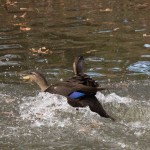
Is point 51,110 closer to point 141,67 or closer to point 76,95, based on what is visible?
point 76,95

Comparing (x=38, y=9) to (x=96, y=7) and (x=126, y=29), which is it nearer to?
(x=96, y=7)

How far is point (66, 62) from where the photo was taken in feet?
36.0

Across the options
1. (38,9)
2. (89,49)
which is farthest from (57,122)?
(38,9)

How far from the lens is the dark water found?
7.32 metres

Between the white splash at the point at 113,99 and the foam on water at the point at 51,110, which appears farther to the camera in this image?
the white splash at the point at 113,99

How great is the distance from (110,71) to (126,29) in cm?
377

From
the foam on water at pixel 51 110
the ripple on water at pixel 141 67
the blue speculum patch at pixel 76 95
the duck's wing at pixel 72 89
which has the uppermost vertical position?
the duck's wing at pixel 72 89

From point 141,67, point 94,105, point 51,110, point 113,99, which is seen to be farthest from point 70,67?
point 94,105

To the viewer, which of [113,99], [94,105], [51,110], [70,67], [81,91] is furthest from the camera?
[70,67]

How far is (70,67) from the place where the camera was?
34.8 feet

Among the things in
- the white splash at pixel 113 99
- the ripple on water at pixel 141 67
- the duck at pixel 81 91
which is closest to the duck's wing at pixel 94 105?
the duck at pixel 81 91


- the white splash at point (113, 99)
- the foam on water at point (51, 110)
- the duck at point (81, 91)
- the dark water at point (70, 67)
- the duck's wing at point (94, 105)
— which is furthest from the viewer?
the white splash at point (113, 99)

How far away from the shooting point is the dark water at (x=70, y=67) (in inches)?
288

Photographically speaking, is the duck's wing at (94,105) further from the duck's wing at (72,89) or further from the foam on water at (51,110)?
the duck's wing at (72,89)
